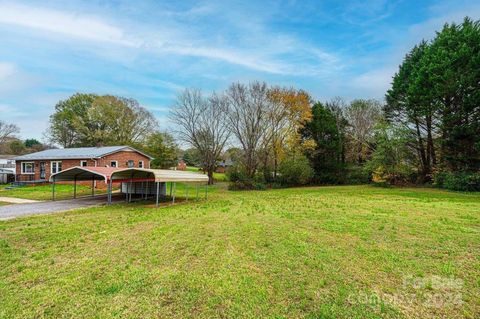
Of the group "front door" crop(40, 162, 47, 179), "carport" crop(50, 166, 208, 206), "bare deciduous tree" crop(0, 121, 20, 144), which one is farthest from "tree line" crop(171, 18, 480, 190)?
"bare deciduous tree" crop(0, 121, 20, 144)

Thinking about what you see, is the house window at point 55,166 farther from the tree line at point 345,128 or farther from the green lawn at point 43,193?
the tree line at point 345,128

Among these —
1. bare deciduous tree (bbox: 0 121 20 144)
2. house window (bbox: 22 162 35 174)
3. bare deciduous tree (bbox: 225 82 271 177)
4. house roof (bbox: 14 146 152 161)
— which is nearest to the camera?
house roof (bbox: 14 146 152 161)

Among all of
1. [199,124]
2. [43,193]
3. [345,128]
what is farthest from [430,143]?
[43,193]

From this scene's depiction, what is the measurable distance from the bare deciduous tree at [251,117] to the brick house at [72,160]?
11266mm

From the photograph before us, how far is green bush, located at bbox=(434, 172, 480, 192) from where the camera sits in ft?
65.8

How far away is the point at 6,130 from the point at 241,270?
5542cm

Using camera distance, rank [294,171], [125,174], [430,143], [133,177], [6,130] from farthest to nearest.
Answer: [6,130]
[294,171]
[430,143]
[133,177]
[125,174]

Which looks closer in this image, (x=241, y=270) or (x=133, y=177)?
(x=241, y=270)

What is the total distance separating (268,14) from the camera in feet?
43.3

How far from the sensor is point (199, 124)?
30.4 m

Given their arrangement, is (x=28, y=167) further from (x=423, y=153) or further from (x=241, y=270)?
(x=423, y=153)

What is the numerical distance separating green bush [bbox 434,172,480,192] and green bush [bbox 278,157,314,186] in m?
11.2

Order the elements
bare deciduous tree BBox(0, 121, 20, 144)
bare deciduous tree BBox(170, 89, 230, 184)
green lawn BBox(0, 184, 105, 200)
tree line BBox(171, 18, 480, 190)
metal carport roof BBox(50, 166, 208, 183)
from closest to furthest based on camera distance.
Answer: metal carport roof BBox(50, 166, 208, 183) → green lawn BBox(0, 184, 105, 200) → tree line BBox(171, 18, 480, 190) → bare deciduous tree BBox(170, 89, 230, 184) → bare deciduous tree BBox(0, 121, 20, 144)

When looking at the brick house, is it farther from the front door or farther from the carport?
the carport
